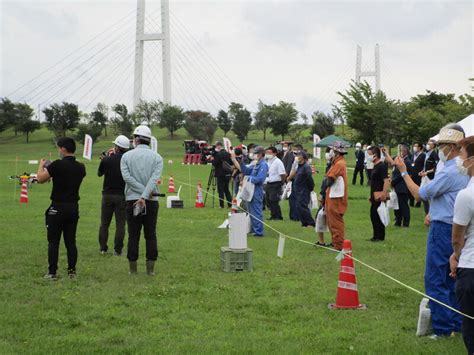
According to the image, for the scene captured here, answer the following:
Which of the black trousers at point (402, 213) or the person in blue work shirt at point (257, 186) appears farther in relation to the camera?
the black trousers at point (402, 213)

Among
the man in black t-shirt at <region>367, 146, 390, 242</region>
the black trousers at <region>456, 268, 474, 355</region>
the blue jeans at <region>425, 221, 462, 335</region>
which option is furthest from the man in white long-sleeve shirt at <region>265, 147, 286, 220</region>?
the black trousers at <region>456, 268, 474, 355</region>

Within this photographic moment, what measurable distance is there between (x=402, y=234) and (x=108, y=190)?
6.63m

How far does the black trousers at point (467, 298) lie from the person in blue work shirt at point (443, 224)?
1583mm

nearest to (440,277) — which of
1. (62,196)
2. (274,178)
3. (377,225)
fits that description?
(62,196)

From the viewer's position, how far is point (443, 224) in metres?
6.26

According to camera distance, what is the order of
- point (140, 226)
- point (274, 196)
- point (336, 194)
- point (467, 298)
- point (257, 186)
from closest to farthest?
point (467, 298) < point (140, 226) < point (336, 194) < point (257, 186) < point (274, 196)

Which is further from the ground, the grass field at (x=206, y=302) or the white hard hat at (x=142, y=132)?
the white hard hat at (x=142, y=132)

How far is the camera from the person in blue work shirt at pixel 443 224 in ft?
20.1

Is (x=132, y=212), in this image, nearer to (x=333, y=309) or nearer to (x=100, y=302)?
(x=100, y=302)

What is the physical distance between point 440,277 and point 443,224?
20.4 inches

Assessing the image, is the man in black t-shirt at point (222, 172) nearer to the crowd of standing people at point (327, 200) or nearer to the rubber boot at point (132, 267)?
the crowd of standing people at point (327, 200)

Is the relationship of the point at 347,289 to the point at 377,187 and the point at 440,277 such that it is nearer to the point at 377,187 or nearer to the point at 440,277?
the point at 440,277

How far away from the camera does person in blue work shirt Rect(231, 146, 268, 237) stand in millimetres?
13539

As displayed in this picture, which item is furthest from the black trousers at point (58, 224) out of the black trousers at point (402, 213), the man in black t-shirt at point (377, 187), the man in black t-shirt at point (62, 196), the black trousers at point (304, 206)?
the black trousers at point (402, 213)
